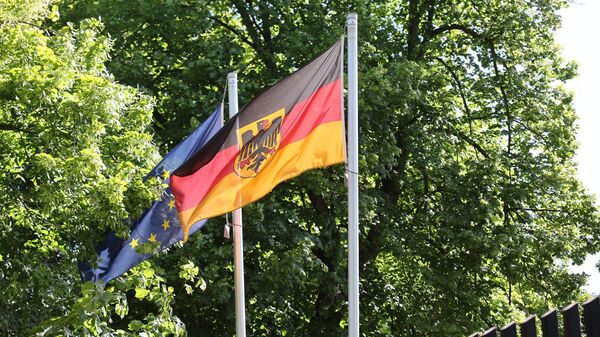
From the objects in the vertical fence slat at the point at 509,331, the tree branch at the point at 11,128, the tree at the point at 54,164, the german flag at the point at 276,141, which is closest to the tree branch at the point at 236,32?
the tree at the point at 54,164

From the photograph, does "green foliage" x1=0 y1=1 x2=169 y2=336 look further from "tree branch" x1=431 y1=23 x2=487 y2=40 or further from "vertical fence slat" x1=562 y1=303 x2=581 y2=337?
"tree branch" x1=431 y1=23 x2=487 y2=40

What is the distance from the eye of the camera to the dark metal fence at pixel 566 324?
11.9ft

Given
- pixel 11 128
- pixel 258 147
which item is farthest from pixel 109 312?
pixel 258 147

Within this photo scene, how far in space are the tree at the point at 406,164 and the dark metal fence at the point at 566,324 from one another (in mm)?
13255

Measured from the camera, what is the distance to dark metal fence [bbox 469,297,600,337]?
3628 mm

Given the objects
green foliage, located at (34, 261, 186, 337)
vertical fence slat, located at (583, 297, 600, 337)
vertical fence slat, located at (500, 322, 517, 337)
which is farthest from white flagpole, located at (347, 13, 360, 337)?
vertical fence slat, located at (500, 322, 517, 337)

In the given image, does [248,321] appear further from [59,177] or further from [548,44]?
[548,44]

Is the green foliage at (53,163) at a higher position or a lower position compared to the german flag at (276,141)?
higher

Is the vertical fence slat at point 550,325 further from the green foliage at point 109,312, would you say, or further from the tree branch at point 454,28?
the tree branch at point 454,28

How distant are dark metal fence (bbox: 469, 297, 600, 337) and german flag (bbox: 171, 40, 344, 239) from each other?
196 inches

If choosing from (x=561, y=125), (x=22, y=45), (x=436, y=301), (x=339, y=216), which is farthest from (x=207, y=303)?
(x=561, y=125)

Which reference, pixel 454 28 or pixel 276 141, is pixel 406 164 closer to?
pixel 454 28

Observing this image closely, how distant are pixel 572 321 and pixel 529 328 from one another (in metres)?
0.28

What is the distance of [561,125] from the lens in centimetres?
2073
